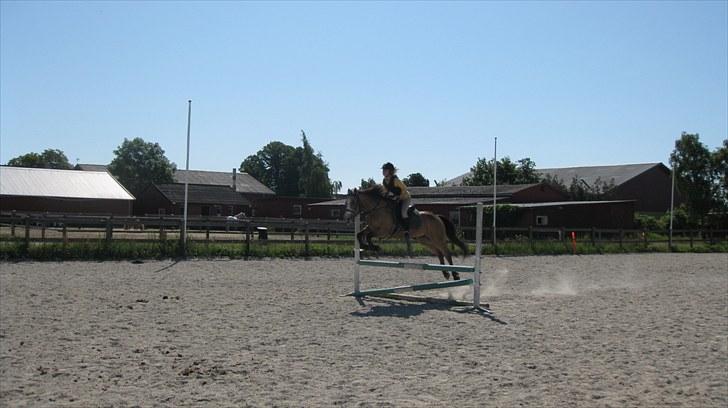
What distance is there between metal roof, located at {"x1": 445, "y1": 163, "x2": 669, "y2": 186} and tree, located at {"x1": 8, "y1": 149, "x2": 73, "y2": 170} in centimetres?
6435

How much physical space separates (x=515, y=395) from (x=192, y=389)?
2.85m

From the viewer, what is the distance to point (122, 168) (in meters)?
101

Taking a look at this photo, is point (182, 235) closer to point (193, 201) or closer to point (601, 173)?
point (193, 201)

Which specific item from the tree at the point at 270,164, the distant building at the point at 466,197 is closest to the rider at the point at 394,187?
the distant building at the point at 466,197

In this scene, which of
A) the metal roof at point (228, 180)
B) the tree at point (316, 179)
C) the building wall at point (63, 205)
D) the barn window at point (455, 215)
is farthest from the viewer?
the metal roof at point (228, 180)

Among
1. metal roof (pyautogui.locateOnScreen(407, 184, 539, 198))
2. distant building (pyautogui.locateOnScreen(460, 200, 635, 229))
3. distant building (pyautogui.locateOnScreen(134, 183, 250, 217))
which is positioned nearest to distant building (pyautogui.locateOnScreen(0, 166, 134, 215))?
distant building (pyautogui.locateOnScreen(134, 183, 250, 217))

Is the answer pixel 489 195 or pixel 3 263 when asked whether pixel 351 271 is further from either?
pixel 489 195

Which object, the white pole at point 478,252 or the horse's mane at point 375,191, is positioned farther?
the horse's mane at point 375,191

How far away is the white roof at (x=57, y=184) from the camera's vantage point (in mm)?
55500

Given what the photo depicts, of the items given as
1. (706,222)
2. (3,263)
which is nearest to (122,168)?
(706,222)

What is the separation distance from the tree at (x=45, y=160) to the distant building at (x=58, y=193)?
47680 millimetres

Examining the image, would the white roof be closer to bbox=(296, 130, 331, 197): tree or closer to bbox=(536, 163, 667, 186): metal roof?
bbox=(296, 130, 331, 197): tree

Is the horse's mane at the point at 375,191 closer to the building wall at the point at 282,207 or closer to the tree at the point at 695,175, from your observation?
the tree at the point at 695,175

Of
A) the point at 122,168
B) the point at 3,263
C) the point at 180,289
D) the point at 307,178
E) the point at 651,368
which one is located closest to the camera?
the point at 651,368
